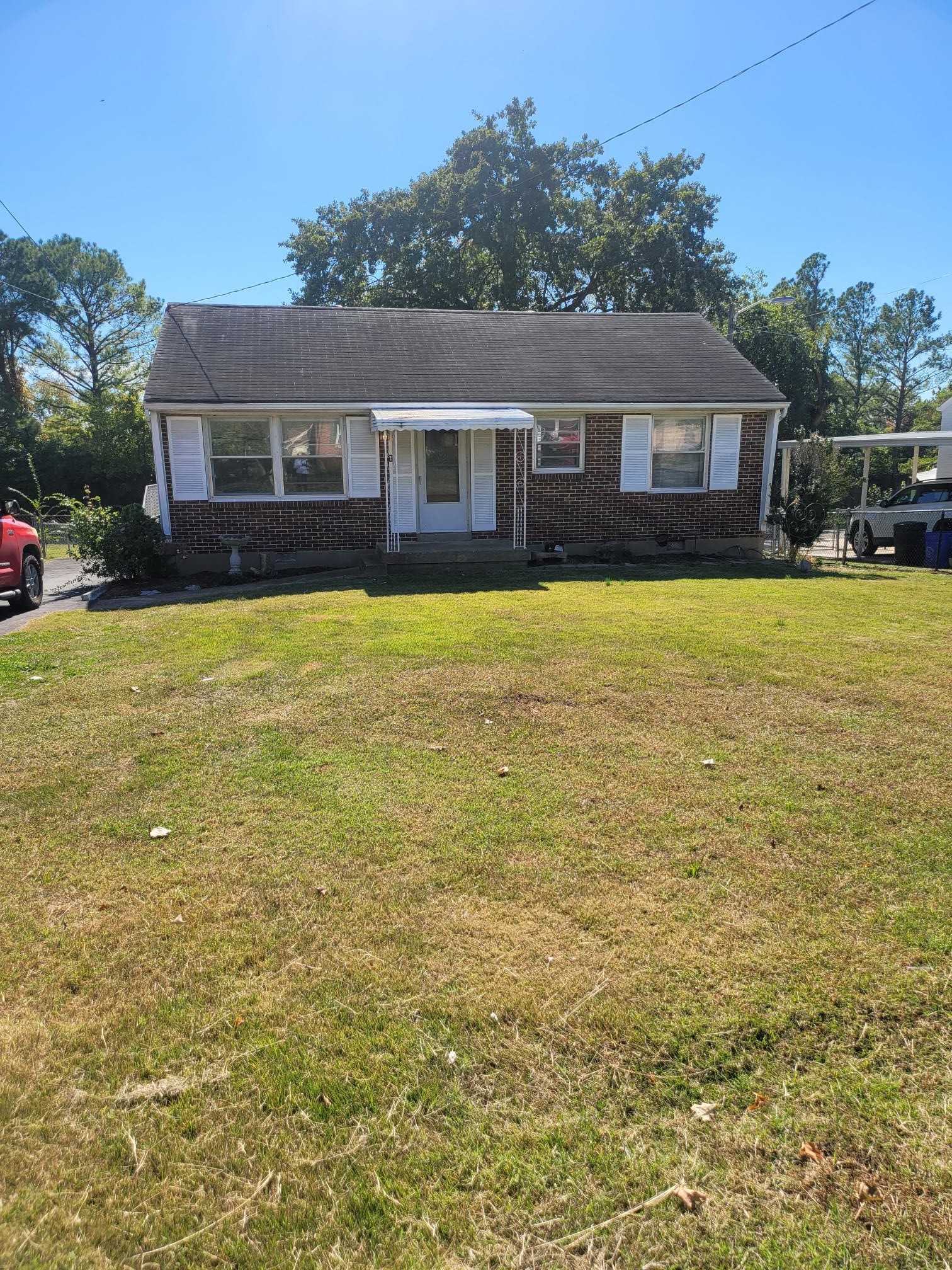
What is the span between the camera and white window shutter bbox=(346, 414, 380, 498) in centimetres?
1430

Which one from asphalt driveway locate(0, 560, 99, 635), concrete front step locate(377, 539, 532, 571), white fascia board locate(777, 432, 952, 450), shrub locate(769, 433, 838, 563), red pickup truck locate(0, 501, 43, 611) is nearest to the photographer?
asphalt driveway locate(0, 560, 99, 635)

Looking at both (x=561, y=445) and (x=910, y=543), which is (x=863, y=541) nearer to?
(x=910, y=543)

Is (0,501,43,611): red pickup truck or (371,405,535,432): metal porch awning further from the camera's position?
(371,405,535,432): metal porch awning

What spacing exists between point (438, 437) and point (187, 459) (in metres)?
4.52

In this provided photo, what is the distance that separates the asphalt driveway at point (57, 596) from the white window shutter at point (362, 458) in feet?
16.0

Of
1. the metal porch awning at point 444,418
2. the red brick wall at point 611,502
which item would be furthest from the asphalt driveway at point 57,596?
the red brick wall at point 611,502

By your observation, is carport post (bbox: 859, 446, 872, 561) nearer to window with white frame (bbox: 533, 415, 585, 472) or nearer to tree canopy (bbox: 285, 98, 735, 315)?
window with white frame (bbox: 533, 415, 585, 472)

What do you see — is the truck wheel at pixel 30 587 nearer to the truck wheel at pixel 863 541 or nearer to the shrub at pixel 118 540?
the shrub at pixel 118 540

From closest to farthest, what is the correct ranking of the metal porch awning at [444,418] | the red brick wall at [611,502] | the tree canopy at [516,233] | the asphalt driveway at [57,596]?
the asphalt driveway at [57,596] → the metal porch awning at [444,418] → the red brick wall at [611,502] → the tree canopy at [516,233]

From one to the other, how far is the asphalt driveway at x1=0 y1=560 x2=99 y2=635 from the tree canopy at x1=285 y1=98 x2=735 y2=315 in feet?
66.6

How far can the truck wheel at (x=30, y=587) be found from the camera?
1092 cm

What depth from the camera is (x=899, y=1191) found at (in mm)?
1994

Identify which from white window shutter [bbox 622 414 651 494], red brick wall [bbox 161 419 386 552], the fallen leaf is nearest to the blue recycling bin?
white window shutter [bbox 622 414 651 494]

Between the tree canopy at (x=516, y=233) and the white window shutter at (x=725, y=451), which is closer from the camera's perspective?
the white window shutter at (x=725, y=451)
